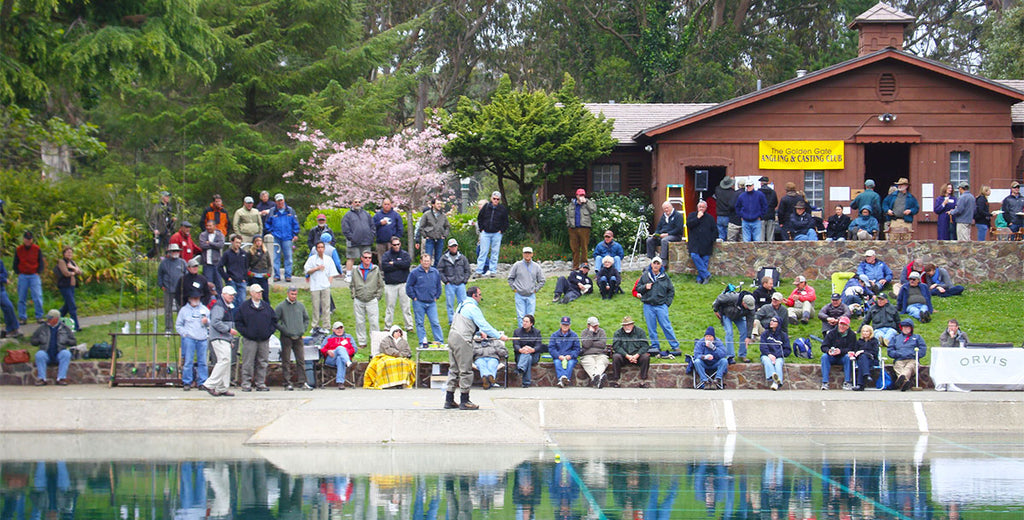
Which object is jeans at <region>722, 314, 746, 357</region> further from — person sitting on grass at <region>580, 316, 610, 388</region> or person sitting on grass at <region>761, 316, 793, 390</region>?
person sitting on grass at <region>580, 316, 610, 388</region>

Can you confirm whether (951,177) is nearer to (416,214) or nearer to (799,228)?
(799,228)

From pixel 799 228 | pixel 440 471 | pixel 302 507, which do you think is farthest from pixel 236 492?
pixel 799 228

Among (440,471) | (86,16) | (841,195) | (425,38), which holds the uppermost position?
(425,38)

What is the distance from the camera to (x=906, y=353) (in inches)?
763

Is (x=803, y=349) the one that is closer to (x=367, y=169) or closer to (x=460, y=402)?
(x=460, y=402)

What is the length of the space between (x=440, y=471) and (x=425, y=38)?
1746 inches

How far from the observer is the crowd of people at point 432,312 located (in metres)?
18.3

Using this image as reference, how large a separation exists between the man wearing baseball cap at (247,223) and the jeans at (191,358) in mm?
4862

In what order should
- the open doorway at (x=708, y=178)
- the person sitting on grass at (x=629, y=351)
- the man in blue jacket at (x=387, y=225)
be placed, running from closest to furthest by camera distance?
the person sitting on grass at (x=629, y=351) < the man in blue jacket at (x=387, y=225) < the open doorway at (x=708, y=178)

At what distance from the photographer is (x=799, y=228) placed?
2652 cm

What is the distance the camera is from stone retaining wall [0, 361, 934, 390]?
19031 millimetres

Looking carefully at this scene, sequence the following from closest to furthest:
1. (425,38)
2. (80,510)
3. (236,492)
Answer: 1. (80,510)
2. (236,492)
3. (425,38)

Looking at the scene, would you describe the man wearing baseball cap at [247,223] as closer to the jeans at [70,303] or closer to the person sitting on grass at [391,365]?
the jeans at [70,303]

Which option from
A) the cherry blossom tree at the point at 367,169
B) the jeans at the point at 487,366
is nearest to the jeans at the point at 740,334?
the jeans at the point at 487,366
